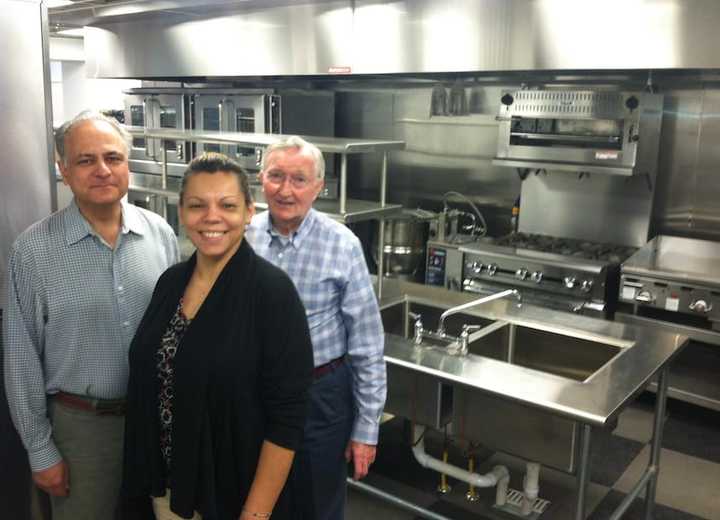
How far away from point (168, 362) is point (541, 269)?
8.77 ft

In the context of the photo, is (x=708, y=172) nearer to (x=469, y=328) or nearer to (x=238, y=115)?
(x=469, y=328)

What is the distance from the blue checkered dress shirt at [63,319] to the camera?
146cm

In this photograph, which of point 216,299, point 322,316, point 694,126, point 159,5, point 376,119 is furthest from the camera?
point 376,119

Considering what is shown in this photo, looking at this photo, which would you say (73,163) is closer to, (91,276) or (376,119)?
(91,276)

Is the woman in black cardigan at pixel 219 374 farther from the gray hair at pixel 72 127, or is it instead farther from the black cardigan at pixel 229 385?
the gray hair at pixel 72 127

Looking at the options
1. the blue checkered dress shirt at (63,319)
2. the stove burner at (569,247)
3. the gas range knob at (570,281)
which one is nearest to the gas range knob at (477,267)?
the stove burner at (569,247)

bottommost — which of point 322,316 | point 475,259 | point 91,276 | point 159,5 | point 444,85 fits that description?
point 475,259

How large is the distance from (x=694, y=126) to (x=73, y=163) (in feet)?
11.1

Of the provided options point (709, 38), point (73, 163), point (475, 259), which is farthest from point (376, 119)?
point (73, 163)

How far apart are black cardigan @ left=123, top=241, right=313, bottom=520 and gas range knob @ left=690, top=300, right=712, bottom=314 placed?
8.14 ft

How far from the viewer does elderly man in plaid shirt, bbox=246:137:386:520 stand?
1715 mm

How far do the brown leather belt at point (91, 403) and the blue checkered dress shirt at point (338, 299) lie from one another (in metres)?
0.49

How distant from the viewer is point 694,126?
375cm

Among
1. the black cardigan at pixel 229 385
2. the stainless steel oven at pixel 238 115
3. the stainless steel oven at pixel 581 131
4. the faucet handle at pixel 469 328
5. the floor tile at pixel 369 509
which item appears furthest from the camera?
the stainless steel oven at pixel 238 115
